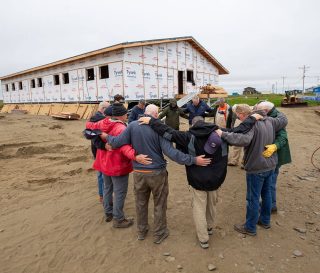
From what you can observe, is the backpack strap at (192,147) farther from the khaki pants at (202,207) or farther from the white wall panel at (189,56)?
the white wall panel at (189,56)

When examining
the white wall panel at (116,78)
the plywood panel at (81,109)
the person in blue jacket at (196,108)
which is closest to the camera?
the person in blue jacket at (196,108)

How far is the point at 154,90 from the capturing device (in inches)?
711

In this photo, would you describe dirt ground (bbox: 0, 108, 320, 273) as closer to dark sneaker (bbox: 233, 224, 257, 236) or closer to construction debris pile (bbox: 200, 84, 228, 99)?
dark sneaker (bbox: 233, 224, 257, 236)

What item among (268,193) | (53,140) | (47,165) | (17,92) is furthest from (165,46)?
(17,92)

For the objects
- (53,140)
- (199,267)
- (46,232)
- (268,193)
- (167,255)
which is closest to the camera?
(199,267)

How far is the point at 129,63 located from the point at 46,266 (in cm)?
Answer: 1426

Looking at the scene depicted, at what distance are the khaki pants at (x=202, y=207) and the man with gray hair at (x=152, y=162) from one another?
1.42 ft

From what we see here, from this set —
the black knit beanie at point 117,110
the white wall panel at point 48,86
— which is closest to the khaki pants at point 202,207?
the black knit beanie at point 117,110

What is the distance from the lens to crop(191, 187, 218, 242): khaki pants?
3287mm

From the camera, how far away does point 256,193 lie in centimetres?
342

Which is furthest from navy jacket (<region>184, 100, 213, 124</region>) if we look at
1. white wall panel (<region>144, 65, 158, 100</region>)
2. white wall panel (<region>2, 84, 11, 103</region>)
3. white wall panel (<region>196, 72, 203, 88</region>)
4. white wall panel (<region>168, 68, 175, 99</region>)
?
white wall panel (<region>2, 84, 11, 103</region>)

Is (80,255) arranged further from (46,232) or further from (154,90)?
(154,90)

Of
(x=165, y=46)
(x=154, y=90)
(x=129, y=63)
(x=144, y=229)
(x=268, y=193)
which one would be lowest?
(x=144, y=229)

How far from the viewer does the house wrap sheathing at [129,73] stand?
16.1 metres
